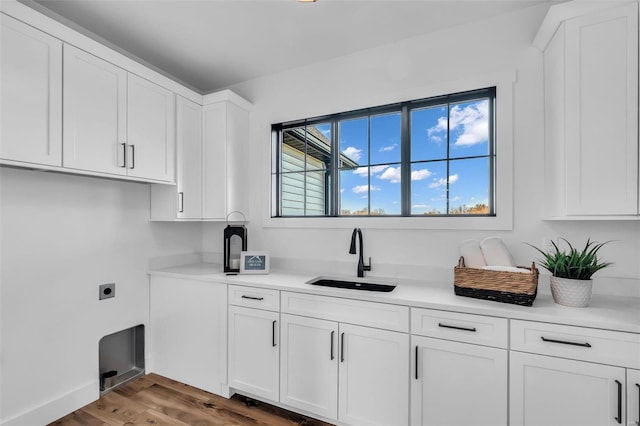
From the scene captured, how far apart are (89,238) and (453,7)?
3.00 m

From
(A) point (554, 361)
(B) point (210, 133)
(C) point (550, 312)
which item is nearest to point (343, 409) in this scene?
(A) point (554, 361)

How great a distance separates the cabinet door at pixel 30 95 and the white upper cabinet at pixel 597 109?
279cm

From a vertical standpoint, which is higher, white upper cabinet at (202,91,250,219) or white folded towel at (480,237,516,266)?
white upper cabinet at (202,91,250,219)

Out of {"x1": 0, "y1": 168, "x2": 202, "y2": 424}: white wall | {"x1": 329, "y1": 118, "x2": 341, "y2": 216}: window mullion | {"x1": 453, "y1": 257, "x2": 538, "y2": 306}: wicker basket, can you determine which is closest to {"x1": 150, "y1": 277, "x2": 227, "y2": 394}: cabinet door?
{"x1": 0, "y1": 168, "x2": 202, "y2": 424}: white wall

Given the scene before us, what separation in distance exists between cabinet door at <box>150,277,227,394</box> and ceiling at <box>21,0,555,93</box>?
1.90 m

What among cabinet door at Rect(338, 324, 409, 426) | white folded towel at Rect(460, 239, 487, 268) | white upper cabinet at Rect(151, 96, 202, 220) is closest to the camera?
cabinet door at Rect(338, 324, 409, 426)

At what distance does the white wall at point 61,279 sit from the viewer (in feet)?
5.66

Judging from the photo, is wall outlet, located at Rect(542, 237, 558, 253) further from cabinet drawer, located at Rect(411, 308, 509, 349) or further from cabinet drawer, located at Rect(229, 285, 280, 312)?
cabinet drawer, located at Rect(229, 285, 280, 312)

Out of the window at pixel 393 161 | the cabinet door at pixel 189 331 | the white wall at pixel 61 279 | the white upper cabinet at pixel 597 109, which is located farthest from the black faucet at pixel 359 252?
the white wall at pixel 61 279

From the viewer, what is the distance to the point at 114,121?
196 cm

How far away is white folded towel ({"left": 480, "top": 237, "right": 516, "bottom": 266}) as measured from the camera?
176cm

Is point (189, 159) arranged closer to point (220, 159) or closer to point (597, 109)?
point (220, 159)

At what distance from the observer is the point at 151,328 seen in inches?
99.7

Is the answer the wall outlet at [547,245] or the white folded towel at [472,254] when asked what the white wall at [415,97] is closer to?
the wall outlet at [547,245]
